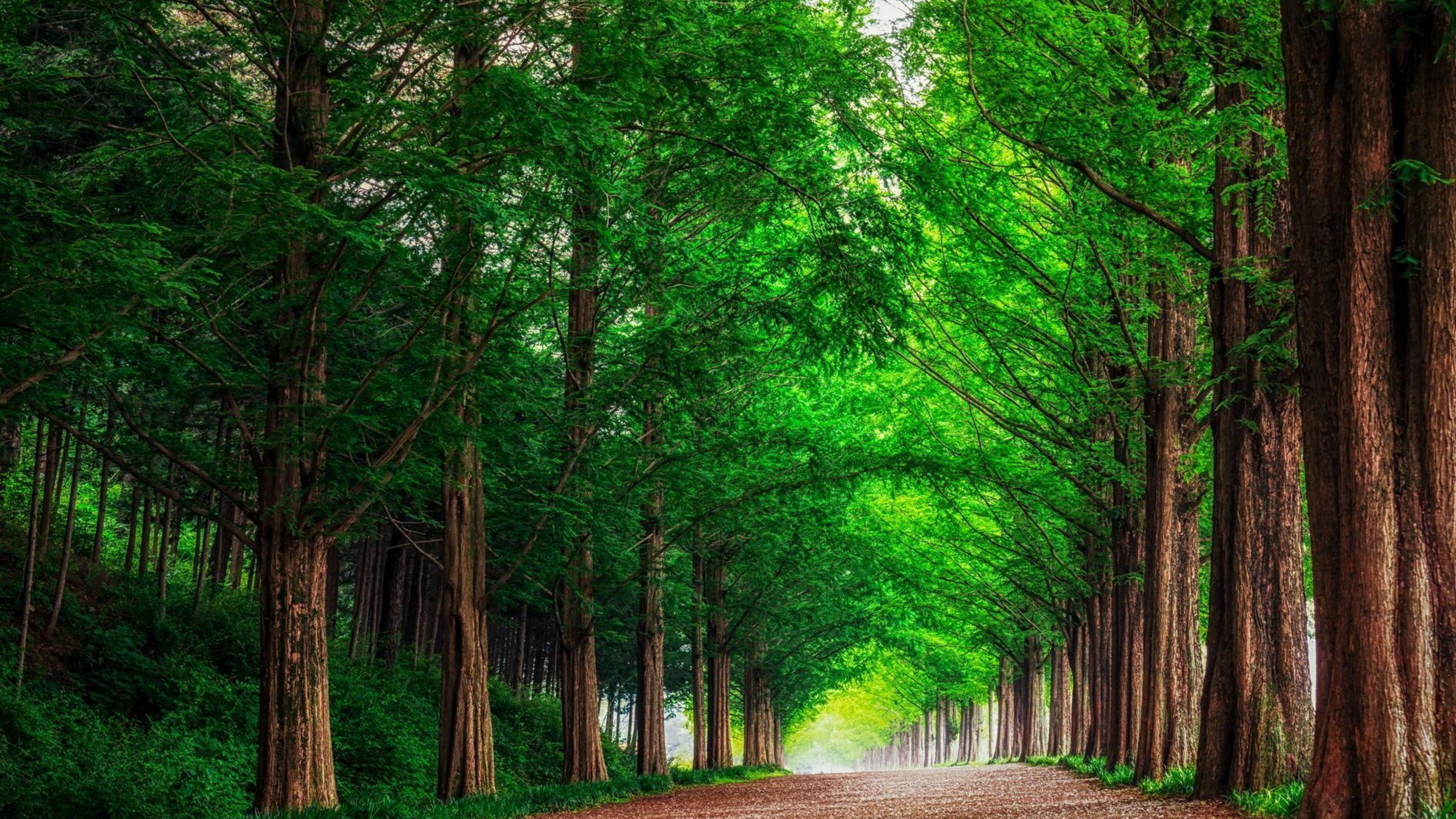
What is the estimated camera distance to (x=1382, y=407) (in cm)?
629

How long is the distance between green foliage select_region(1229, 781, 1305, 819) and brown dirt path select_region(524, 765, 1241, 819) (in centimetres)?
14

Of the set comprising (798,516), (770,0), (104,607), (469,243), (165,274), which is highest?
(770,0)

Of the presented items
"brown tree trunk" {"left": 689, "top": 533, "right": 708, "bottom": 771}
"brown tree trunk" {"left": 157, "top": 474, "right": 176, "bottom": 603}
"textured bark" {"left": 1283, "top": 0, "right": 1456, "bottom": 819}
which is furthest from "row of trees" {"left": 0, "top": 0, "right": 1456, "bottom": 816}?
"brown tree trunk" {"left": 689, "top": 533, "right": 708, "bottom": 771}

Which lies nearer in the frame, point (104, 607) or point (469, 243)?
point (469, 243)

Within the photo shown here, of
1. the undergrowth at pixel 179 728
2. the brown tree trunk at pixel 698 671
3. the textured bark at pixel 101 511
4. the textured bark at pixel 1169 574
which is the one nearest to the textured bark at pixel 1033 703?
the brown tree trunk at pixel 698 671

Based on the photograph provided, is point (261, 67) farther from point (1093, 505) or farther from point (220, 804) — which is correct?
point (1093, 505)

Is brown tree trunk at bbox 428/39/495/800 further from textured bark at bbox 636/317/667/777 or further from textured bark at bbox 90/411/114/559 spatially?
textured bark at bbox 90/411/114/559

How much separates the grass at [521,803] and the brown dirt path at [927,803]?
33 cm

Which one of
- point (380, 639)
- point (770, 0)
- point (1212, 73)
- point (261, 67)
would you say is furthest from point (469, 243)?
point (380, 639)

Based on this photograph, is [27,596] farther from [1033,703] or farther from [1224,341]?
[1033,703]

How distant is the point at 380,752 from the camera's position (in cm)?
1892

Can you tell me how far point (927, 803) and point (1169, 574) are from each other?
4.35 metres

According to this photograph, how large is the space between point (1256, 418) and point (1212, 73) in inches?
127

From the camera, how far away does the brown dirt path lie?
396 inches
